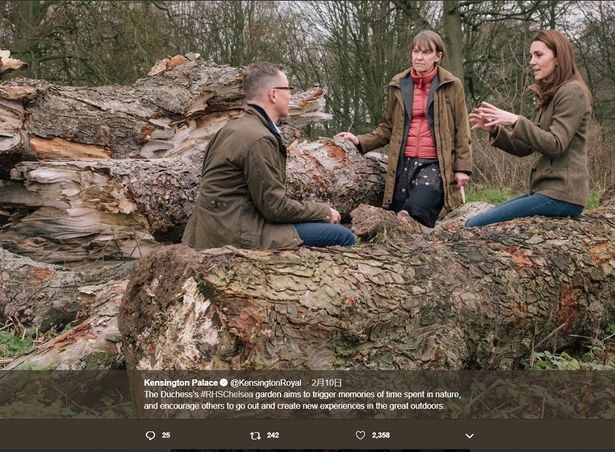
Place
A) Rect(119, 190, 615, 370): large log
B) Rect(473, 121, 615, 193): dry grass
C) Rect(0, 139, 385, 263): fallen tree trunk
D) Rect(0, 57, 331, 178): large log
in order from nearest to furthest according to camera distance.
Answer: Rect(119, 190, 615, 370): large log → Rect(0, 139, 385, 263): fallen tree trunk → Rect(0, 57, 331, 178): large log → Rect(473, 121, 615, 193): dry grass

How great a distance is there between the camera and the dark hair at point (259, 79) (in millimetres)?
4516

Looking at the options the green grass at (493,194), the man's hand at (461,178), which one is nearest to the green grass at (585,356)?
the man's hand at (461,178)

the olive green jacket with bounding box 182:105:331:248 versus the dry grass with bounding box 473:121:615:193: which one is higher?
the olive green jacket with bounding box 182:105:331:248

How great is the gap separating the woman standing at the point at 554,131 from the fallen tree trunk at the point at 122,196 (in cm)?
181

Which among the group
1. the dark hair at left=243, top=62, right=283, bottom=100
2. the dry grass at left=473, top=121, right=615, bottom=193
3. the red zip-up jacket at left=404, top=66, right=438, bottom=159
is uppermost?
the dark hair at left=243, top=62, right=283, bottom=100

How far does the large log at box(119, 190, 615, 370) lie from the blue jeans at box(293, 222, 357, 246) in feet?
1.88

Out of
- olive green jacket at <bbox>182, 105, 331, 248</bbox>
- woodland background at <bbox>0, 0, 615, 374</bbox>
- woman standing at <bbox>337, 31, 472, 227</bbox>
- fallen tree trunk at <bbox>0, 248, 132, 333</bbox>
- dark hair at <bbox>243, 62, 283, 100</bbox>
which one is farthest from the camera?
woman standing at <bbox>337, 31, 472, 227</bbox>

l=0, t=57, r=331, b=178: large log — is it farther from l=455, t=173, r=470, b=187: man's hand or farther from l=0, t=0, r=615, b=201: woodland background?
l=0, t=0, r=615, b=201: woodland background

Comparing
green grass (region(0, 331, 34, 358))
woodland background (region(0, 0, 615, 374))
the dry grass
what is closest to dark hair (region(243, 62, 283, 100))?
woodland background (region(0, 0, 615, 374))

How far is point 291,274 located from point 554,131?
2233mm

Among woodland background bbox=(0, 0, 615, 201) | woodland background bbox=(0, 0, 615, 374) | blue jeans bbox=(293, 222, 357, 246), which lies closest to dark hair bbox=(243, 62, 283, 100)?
Answer: blue jeans bbox=(293, 222, 357, 246)

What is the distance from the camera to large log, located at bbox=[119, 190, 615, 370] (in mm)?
3088

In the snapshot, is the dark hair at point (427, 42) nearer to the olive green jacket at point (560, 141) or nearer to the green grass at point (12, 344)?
the olive green jacket at point (560, 141)

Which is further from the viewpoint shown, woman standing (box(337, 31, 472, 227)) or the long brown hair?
woman standing (box(337, 31, 472, 227))
